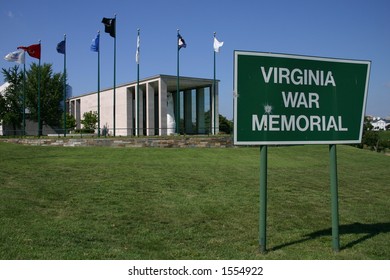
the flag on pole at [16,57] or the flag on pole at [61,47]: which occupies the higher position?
the flag on pole at [61,47]

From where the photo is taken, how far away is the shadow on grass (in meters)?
5.12

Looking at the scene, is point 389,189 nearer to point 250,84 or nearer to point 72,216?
point 250,84

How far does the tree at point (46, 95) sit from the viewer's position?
5622cm

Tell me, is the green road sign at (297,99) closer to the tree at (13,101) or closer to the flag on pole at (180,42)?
the flag on pole at (180,42)

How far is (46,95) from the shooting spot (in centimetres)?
5669

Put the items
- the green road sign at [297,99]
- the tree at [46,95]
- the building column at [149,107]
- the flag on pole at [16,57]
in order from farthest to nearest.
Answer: the tree at [46,95] < the building column at [149,107] < the flag on pole at [16,57] < the green road sign at [297,99]

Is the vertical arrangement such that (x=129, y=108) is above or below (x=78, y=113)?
above

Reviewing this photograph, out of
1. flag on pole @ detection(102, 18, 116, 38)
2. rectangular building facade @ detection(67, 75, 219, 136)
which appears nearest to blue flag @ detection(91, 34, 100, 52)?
flag on pole @ detection(102, 18, 116, 38)

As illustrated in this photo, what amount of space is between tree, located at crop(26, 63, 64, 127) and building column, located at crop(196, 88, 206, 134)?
21.4 m

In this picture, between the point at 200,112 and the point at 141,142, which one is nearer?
the point at 141,142

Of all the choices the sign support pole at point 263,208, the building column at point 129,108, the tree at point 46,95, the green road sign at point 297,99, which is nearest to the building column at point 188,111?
the building column at point 129,108

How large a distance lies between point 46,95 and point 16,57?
24685 mm

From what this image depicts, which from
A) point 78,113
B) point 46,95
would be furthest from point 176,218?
point 78,113

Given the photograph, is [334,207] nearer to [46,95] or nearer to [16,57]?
[16,57]
